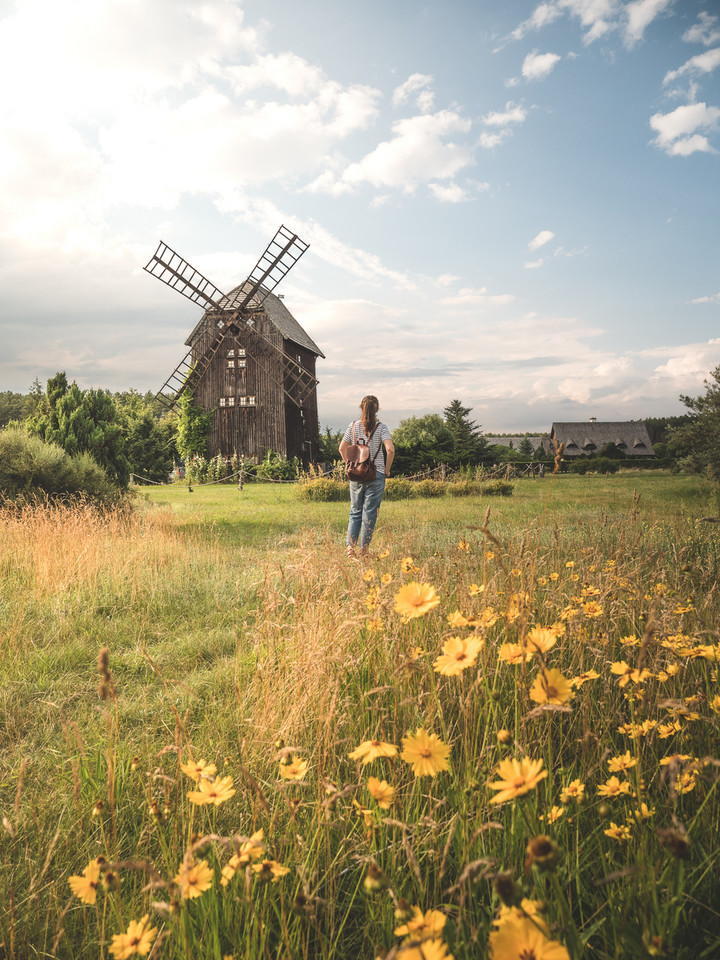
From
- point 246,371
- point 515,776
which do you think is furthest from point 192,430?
point 515,776

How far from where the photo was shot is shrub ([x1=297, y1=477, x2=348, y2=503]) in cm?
1574

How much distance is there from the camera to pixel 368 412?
705 cm

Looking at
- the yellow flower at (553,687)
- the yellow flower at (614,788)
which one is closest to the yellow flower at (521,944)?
the yellow flower at (553,687)

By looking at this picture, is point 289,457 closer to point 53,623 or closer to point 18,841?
point 53,623

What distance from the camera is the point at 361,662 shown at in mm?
2916

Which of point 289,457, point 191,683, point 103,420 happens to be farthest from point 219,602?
point 289,457

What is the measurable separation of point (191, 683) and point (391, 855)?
2439mm

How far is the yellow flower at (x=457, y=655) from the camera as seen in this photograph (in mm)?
1238

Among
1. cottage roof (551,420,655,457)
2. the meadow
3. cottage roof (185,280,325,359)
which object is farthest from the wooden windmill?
cottage roof (551,420,655,457)

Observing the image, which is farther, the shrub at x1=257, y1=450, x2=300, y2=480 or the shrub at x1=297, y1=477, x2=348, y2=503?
the shrub at x1=257, y1=450, x2=300, y2=480

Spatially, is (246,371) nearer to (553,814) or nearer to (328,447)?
(328,447)

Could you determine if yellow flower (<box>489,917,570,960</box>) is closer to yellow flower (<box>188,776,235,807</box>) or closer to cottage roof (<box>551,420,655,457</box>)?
yellow flower (<box>188,776,235,807</box>)

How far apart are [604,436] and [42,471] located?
215 ft

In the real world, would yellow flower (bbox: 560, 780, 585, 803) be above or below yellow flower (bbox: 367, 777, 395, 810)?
below
